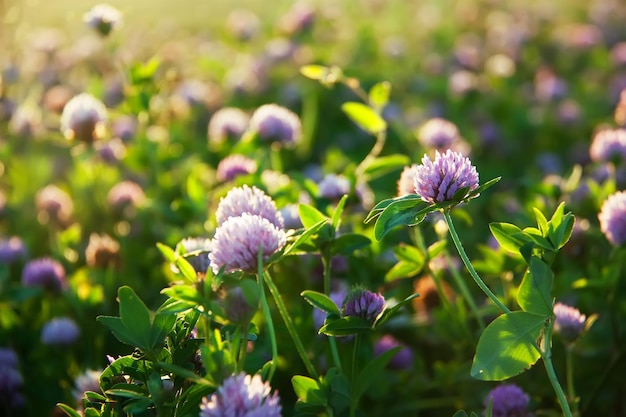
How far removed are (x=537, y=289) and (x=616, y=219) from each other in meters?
0.45

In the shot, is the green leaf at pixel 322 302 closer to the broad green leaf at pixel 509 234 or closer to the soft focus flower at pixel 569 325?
the broad green leaf at pixel 509 234

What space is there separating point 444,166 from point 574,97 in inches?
98.6

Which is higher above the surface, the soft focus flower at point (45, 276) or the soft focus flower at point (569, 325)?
the soft focus flower at point (569, 325)

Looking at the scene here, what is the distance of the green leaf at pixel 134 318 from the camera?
38.8 inches

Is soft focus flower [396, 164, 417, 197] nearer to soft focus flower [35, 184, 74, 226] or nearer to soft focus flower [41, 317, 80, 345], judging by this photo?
soft focus flower [41, 317, 80, 345]

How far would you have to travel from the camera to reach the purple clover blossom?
0.97 metres

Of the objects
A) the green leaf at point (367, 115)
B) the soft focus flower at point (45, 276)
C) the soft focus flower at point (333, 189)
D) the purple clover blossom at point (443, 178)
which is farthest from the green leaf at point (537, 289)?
the soft focus flower at point (45, 276)

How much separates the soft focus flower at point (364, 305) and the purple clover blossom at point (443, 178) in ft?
0.56

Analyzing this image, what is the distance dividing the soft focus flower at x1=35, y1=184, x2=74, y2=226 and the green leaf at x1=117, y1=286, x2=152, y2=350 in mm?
1377

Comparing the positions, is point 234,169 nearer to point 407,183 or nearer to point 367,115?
point 367,115

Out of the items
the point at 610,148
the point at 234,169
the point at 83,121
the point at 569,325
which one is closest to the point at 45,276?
the point at 83,121

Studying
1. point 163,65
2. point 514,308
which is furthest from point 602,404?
point 163,65

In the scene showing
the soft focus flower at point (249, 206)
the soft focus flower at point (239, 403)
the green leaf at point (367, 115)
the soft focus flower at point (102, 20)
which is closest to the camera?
the soft focus flower at point (239, 403)

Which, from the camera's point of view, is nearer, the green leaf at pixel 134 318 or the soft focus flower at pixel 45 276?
the green leaf at pixel 134 318
